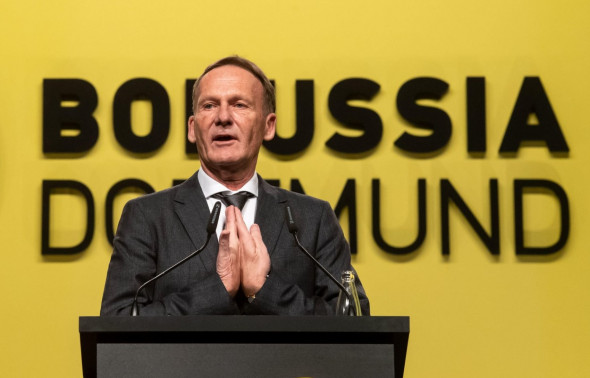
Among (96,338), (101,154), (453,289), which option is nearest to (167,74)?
(101,154)

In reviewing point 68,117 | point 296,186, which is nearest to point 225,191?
point 296,186

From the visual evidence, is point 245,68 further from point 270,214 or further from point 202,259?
point 202,259

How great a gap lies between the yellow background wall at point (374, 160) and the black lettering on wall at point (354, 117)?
41 millimetres

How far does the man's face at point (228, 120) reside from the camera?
8.87 feet

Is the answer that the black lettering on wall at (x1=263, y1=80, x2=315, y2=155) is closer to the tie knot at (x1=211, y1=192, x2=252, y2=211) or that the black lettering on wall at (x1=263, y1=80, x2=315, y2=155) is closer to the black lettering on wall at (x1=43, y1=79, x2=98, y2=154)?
the black lettering on wall at (x1=43, y1=79, x2=98, y2=154)

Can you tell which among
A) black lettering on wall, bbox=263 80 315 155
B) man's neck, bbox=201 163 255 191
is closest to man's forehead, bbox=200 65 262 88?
man's neck, bbox=201 163 255 191

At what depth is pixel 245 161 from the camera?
2.72m

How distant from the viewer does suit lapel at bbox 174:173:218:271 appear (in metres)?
2.57

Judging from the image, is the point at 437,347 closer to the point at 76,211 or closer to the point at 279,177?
the point at 279,177

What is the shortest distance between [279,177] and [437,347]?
3.07 feet

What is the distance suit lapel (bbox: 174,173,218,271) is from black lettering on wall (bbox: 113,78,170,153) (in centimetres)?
135

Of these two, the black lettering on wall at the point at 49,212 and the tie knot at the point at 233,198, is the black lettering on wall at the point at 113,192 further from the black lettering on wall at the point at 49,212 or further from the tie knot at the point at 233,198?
the tie knot at the point at 233,198

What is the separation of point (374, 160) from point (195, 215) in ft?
5.09

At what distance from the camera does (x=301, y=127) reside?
13.4ft
